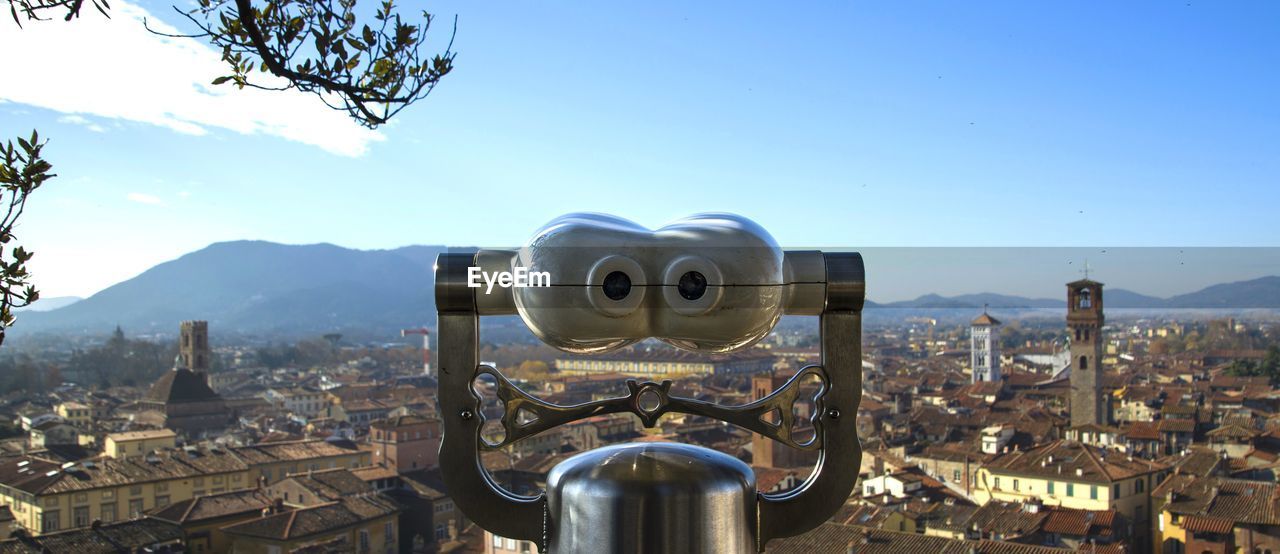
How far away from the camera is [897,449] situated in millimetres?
23516

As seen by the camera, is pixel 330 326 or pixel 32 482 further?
pixel 330 326

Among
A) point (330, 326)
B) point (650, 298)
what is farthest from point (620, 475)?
point (330, 326)

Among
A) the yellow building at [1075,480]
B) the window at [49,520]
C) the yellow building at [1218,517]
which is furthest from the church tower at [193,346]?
the yellow building at [1218,517]

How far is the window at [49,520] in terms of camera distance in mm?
17062

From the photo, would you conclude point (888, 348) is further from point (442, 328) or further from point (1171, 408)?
point (442, 328)

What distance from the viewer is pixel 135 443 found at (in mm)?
23578

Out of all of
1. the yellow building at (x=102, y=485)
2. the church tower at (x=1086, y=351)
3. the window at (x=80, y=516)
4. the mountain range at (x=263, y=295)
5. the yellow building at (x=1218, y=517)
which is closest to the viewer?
the yellow building at (x=1218, y=517)

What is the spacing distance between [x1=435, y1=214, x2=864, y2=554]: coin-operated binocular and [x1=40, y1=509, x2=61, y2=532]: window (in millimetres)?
19418

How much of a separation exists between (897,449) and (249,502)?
1396 centimetres

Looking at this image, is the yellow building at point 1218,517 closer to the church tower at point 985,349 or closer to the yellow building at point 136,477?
the yellow building at point 136,477

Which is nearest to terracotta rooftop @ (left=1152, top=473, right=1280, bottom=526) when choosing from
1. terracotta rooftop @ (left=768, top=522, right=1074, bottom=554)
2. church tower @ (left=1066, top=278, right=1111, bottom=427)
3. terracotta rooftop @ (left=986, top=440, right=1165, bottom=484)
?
terracotta rooftop @ (left=986, top=440, right=1165, bottom=484)

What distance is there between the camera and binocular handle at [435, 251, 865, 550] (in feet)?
2.44

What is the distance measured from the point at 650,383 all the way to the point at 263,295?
8468 centimetres

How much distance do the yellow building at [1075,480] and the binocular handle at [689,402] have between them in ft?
62.7
